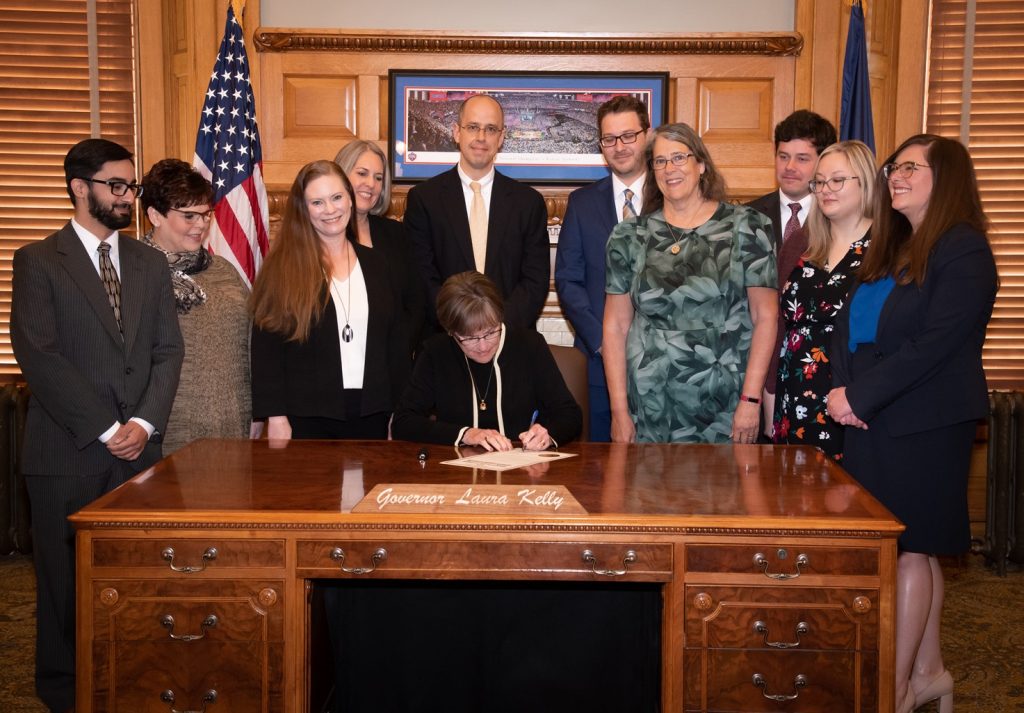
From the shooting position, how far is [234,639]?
2.24 m

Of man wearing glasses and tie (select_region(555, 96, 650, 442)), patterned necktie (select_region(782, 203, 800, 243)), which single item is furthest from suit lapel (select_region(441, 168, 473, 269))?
patterned necktie (select_region(782, 203, 800, 243))

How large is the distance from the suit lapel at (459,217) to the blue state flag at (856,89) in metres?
1.99

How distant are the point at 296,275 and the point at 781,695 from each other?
6.50 feet

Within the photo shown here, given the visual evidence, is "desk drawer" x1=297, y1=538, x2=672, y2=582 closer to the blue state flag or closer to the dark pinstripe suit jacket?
the dark pinstripe suit jacket

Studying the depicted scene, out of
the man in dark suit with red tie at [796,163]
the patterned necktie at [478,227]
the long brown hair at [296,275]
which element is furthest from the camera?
the patterned necktie at [478,227]

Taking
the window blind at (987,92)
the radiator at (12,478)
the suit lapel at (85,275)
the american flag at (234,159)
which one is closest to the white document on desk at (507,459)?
the suit lapel at (85,275)

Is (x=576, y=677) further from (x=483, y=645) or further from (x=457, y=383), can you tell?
(x=457, y=383)

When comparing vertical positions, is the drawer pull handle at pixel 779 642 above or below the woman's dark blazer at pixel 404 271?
below

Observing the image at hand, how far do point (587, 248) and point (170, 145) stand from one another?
255cm

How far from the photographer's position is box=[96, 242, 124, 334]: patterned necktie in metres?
3.14

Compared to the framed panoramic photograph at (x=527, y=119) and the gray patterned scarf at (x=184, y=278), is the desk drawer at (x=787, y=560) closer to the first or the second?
the gray patterned scarf at (x=184, y=278)

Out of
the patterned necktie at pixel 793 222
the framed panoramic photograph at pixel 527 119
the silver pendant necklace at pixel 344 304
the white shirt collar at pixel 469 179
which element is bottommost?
the silver pendant necklace at pixel 344 304

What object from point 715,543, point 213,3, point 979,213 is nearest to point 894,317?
point 979,213

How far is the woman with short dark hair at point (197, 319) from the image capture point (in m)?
3.40
